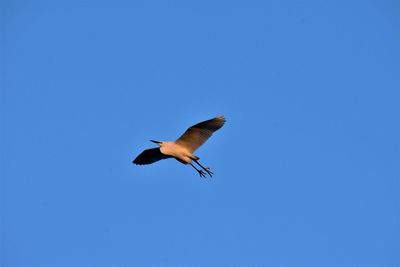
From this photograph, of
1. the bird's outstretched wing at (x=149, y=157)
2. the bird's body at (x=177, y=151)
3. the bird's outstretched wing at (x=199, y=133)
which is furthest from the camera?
the bird's outstretched wing at (x=149, y=157)

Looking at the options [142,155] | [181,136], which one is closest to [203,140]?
[181,136]

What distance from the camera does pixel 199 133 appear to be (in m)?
17.9

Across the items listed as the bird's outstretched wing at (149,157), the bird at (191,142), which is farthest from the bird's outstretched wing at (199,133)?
the bird's outstretched wing at (149,157)

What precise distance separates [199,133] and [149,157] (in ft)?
7.50

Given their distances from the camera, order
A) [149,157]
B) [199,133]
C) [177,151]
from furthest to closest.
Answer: [149,157] < [177,151] < [199,133]

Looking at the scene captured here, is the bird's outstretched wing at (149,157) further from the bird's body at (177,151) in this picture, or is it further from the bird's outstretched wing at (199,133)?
the bird's outstretched wing at (199,133)

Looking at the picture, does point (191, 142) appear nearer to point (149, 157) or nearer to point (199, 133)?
point (199, 133)

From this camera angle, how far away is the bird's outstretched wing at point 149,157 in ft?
63.0

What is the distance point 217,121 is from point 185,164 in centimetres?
160

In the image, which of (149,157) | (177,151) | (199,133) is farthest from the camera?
(149,157)

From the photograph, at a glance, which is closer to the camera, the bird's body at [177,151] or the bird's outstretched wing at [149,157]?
the bird's body at [177,151]

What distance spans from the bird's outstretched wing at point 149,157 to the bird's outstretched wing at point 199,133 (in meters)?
1.26

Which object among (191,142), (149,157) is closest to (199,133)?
(191,142)

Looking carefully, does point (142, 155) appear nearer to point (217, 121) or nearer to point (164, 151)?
point (164, 151)
